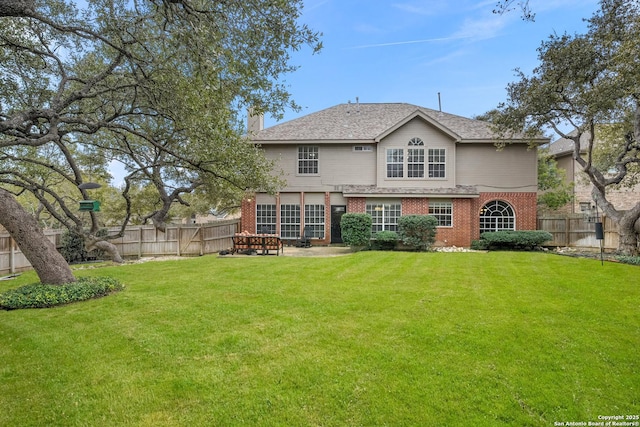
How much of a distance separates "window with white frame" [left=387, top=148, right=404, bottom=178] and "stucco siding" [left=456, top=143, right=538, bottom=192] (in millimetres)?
3082

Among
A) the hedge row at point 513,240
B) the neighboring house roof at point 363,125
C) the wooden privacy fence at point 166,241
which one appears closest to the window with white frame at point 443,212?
the hedge row at point 513,240

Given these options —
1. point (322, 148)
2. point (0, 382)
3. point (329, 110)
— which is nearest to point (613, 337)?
point (0, 382)

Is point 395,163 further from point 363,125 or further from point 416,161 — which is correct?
point 363,125

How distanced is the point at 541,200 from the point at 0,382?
25.6 meters

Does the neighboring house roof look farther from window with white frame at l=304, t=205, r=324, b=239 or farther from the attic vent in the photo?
window with white frame at l=304, t=205, r=324, b=239

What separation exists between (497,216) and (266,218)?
12.7 metres

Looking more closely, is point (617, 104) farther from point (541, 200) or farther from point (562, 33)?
point (541, 200)

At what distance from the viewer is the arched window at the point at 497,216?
17906 mm

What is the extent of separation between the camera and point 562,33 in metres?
13.7

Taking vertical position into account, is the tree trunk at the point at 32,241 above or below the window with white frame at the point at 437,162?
below

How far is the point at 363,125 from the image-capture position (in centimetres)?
1980

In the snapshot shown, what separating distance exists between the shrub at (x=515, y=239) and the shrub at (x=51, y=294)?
15.7 m

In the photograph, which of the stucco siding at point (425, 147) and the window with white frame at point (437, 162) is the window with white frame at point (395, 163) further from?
the window with white frame at point (437, 162)

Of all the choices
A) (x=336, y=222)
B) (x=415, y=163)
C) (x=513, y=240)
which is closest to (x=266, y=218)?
(x=336, y=222)
